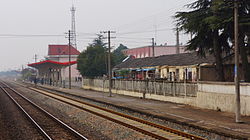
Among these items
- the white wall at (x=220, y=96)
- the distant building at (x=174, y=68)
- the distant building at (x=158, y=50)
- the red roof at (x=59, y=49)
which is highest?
the red roof at (x=59, y=49)

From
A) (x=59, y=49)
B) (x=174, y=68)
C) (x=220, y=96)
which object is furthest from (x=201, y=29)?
(x=59, y=49)

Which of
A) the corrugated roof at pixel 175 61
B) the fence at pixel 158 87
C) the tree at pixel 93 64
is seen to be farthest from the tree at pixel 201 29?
the tree at pixel 93 64

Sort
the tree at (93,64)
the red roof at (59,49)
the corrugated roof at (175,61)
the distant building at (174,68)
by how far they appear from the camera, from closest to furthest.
Result: the distant building at (174,68), the corrugated roof at (175,61), the tree at (93,64), the red roof at (59,49)

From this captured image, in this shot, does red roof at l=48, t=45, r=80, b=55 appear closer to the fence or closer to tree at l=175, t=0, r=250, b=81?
the fence

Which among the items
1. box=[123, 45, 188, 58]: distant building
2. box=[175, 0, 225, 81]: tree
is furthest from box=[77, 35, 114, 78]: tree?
box=[175, 0, 225, 81]: tree

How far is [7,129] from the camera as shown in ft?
50.8

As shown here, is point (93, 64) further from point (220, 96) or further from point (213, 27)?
point (220, 96)

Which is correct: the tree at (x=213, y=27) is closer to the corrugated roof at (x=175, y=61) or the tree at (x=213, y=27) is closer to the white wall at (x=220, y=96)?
the white wall at (x=220, y=96)

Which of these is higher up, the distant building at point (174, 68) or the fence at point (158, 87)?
the distant building at point (174, 68)

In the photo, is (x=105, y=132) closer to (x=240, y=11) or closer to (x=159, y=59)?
(x=240, y=11)

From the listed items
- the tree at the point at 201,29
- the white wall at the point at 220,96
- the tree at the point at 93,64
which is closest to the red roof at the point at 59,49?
the tree at the point at 93,64

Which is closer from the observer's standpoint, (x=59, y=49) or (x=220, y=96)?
(x=220, y=96)

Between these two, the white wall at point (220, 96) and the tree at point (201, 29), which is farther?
the tree at point (201, 29)

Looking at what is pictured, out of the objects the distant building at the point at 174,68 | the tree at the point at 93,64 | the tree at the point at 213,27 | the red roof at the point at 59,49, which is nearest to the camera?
the tree at the point at 213,27
